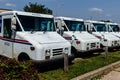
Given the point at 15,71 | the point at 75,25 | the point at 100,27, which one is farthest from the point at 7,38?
the point at 100,27

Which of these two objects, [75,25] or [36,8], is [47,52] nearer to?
[75,25]

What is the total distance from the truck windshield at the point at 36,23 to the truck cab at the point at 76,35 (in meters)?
2.39

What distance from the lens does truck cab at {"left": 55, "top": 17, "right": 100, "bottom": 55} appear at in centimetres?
1329

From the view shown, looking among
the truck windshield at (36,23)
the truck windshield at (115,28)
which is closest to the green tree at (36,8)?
the truck windshield at (115,28)

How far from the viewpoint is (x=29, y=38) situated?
31.2ft

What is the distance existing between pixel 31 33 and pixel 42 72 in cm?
162

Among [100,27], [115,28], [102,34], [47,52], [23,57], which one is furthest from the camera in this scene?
[115,28]

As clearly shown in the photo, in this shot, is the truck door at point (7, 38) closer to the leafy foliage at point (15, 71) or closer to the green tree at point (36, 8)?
the leafy foliage at point (15, 71)

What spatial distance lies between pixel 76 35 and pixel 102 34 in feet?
13.0

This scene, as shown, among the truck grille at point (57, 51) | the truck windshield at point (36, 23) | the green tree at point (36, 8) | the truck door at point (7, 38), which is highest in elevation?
the green tree at point (36, 8)

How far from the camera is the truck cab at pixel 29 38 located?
30.4ft

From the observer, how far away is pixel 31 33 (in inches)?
392

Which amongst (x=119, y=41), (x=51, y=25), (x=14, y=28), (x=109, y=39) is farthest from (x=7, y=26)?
(x=119, y=41)

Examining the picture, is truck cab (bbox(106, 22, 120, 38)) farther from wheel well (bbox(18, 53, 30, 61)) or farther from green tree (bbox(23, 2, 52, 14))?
green tree (bbox(23, 2, 52, 14))
